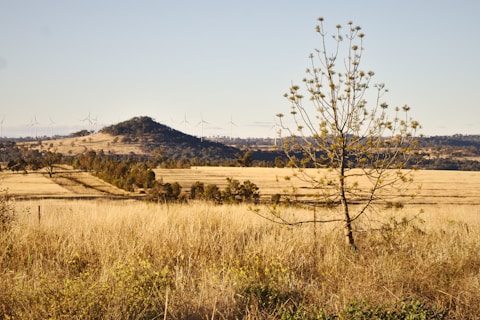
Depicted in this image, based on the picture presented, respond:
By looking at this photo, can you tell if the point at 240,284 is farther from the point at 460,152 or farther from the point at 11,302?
the point at 460,152

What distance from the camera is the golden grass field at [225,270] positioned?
18.4 ft

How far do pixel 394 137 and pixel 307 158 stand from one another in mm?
1699

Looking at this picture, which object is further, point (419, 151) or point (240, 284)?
point (419, 151)

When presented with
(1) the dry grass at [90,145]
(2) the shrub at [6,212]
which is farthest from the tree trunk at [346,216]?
(1) the dry grass at [90,145]

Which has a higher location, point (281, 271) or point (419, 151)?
point (419, 151)

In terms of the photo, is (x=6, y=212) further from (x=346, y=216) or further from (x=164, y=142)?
(x=164, y=142)

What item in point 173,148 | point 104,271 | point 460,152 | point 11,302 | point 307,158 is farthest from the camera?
point 173,148

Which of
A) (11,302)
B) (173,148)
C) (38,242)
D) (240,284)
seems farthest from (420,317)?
(173,148)

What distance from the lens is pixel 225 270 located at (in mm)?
7473

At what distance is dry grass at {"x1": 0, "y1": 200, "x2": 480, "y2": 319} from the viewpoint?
5.69 m

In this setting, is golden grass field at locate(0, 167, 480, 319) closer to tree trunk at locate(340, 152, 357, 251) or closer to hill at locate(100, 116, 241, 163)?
tree trunk at locate(340, 152, 357, 251)

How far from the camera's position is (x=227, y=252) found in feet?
28.3

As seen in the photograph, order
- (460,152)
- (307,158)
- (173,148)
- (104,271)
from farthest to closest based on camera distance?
(173,148)
(460,152)
(307,158)
(104,271)

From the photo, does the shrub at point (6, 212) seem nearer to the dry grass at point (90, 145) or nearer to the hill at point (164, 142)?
the hill at point (164, 142)
